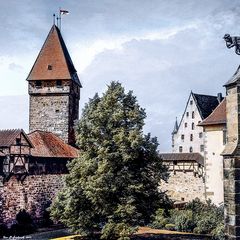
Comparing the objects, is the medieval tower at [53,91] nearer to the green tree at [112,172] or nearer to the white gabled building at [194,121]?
the white gabled building at [194,121]

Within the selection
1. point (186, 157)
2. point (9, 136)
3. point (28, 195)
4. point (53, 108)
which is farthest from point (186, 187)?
point (9, 136)

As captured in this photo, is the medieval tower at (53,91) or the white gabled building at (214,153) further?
the medieval tower at (53,91)

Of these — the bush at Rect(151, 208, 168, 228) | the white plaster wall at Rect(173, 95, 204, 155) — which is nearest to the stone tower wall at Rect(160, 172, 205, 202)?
the bush at Rect(151, 208, 168, 228)

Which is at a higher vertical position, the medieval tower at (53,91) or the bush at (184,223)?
the medieval tower at (53,91)

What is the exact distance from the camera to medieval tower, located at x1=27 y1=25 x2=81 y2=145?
116 feet

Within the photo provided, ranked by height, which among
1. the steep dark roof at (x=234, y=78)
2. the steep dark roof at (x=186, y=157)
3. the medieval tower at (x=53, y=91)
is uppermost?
the medieval tower at (x=53, y=91)

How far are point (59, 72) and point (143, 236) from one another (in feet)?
60.9

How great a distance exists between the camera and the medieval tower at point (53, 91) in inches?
1389

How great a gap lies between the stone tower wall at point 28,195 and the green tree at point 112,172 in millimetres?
6268

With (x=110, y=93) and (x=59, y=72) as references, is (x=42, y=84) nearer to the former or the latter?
(x=59, y=72)

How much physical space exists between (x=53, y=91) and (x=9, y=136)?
10.1 metres

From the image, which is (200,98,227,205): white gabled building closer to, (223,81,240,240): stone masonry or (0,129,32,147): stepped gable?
(0,129,32,147): stepped gable

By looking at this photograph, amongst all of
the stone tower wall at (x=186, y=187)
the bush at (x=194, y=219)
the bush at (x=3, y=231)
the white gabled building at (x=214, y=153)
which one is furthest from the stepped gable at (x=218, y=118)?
the bush at (x=3, y=231)

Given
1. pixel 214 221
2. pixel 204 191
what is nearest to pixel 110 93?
pixel 214 221
